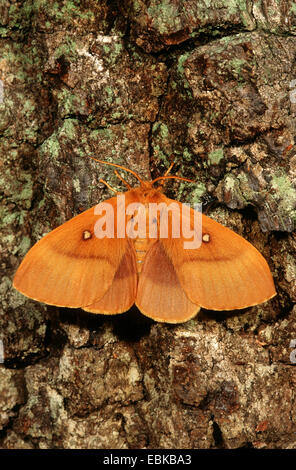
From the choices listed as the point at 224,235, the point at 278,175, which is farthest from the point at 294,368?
the point at 278,175

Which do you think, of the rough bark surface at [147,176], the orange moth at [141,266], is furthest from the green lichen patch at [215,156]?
the orange moth at [141,266]

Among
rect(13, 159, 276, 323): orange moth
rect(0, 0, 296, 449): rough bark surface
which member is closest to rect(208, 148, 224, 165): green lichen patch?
rect(0, 0, 296, 449): rough bark surface

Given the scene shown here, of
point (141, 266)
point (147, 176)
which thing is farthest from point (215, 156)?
point (141, 266)

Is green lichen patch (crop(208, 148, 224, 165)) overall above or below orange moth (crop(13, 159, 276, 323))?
above

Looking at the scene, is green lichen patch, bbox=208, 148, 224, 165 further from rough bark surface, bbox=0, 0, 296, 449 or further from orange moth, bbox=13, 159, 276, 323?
orange moth, bbox=13, 159, 276, 323

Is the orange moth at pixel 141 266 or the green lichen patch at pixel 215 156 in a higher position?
the green lichen patch at pixel 215 156

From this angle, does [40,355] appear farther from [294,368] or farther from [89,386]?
[294,368]

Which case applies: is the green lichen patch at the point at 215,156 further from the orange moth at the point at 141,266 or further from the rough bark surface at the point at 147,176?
the orange moth at the point at 141,266
